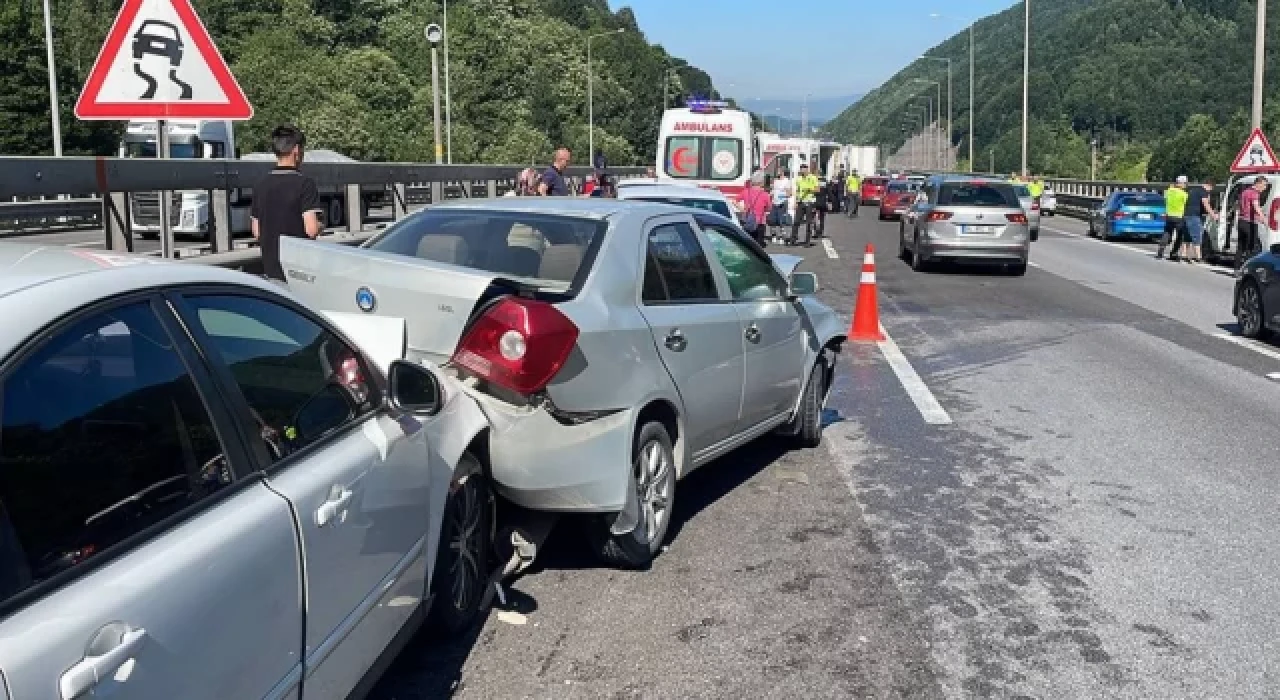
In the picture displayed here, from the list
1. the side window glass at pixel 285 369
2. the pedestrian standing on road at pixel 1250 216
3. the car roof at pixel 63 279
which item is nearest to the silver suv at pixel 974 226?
the pedestrian standing on road at pixel 1250 216

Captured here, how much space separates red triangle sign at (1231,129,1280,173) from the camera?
26547mm

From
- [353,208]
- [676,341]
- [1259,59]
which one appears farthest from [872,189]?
[676,341]

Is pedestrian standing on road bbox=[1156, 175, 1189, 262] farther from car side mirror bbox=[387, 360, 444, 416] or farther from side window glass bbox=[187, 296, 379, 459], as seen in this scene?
side window glass bbox=[187, 296, 379, 459]

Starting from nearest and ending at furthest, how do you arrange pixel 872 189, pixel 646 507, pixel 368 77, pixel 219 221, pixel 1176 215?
1. pixel 646 507
2. pixel 219 221
3. pixel 1176 215
4. pixel 872 189
5. pixel 368 77

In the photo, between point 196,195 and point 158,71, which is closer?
point 158,71

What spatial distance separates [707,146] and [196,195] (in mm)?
12078

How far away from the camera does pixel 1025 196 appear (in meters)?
28.6

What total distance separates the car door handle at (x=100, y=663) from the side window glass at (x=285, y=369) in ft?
2.70

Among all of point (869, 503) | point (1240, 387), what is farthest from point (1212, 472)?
point (1240, 387)

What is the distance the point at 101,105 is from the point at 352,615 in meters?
4.75

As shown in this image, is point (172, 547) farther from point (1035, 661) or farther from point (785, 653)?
point (1035, 661)

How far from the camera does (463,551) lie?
14.9ft

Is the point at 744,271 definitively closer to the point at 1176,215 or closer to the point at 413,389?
the point at 413,389

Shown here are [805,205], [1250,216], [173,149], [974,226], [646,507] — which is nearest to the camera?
[646,507]
